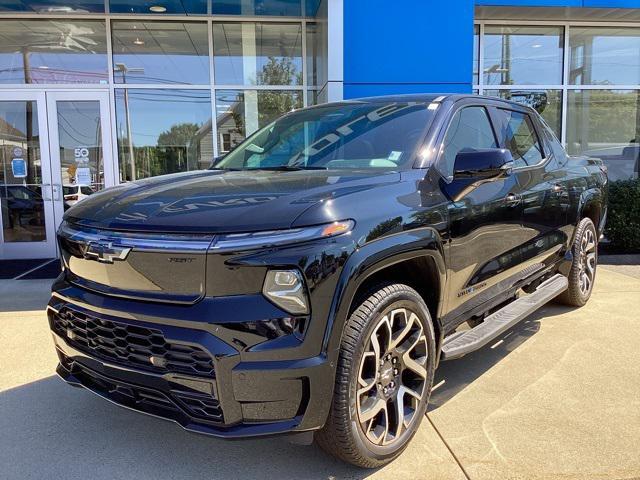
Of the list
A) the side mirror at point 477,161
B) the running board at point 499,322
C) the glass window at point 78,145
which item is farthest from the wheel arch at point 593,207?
the glass window at point 78,145

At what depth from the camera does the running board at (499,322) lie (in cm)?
317

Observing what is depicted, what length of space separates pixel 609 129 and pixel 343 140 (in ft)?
30.1

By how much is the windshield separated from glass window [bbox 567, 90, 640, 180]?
8280mm

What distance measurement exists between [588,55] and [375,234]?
386 inches

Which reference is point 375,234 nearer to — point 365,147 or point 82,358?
point 365,147

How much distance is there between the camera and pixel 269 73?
941 centimetres

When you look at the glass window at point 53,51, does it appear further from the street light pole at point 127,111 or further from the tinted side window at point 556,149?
the tinted side window at point 556,149

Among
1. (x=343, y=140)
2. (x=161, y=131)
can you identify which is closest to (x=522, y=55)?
(x=161, y=131)

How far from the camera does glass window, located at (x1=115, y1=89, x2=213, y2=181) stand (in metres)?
9.02

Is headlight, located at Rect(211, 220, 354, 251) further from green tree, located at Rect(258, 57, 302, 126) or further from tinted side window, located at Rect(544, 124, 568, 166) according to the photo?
green tree, located at Rect(258, 57, 302, 126)

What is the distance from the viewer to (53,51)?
8.89 metres

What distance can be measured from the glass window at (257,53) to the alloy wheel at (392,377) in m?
7.41

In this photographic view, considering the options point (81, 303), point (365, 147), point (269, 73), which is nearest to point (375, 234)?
point (365, 147)

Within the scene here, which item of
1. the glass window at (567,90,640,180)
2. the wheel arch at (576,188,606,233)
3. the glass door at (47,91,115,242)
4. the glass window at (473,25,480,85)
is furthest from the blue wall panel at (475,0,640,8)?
the glass door at (47,91,115,242)
